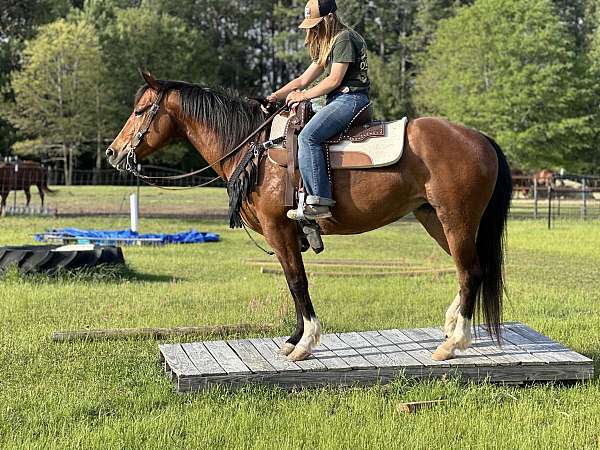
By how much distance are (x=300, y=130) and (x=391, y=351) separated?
2.11m

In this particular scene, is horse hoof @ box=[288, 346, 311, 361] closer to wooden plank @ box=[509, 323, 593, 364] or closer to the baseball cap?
wooden plank @ box=[509, 323, 593, 364]

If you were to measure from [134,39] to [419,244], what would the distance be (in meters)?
42.4

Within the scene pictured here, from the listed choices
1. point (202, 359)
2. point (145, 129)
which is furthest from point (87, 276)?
point (202, 359)

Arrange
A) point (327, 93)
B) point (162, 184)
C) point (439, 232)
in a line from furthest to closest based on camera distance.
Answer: point (162, 184) → point (439, 232) → point (327, 93)

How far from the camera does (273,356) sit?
6359 mm

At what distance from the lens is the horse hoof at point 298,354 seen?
6.21 meters

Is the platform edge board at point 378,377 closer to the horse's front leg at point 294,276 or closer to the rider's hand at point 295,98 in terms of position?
the horse's front leg at point 294,276

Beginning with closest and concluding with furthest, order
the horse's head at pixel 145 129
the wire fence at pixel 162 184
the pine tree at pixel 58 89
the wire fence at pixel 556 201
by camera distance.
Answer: the horse's head at pixel 145 129 → the wire fence at pixel 162 184 → the wire fence at pixel 556 201 → the pine tree at pixel 58 89

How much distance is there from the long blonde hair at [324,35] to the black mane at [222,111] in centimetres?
75

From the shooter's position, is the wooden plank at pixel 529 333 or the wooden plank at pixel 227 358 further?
the wooden plank at pixel 529 333

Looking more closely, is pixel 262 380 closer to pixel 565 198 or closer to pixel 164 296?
pixel 164 296

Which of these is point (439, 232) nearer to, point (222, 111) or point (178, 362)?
point (222, 111)

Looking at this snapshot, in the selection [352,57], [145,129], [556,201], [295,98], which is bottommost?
[556,201]

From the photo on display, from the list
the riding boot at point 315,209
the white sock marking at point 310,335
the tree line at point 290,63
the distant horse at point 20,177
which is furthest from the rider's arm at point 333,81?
the tree line at point 290,63
